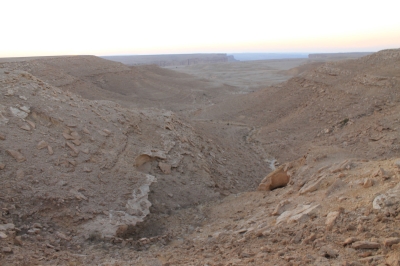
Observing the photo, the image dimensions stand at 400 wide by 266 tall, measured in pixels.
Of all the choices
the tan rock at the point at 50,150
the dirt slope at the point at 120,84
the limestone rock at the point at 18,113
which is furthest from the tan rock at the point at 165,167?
the dirt slope at the point at 120,84

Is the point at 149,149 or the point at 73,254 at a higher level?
the point at 149,149

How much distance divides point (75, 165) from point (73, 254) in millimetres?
2120

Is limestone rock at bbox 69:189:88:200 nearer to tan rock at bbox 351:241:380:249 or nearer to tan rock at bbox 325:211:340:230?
tan rock at bbox 325:211:340:230

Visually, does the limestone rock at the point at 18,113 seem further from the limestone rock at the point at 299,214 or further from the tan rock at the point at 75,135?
the limestone rock at the point at 299,214

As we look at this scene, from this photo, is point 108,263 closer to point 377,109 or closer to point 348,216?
point 348,216

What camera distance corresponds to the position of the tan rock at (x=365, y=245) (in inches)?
128

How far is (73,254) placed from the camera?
14.7ft

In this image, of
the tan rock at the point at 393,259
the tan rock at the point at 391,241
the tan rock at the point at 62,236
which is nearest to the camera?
the tan rock at the point at 393,259

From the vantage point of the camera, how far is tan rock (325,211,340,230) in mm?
3801

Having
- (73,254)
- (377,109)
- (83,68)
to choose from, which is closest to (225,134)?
(377,109)

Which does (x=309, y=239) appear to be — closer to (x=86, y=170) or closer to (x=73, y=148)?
(x=86, y=170)

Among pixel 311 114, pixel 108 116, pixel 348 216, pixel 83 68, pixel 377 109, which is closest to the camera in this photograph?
pixel 348 216

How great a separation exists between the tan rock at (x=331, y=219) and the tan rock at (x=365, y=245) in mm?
443

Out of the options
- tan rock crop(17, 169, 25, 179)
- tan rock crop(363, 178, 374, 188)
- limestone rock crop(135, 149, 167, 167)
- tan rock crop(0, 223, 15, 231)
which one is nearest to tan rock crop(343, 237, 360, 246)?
tan rock crop(363, 178, 374, 188)
